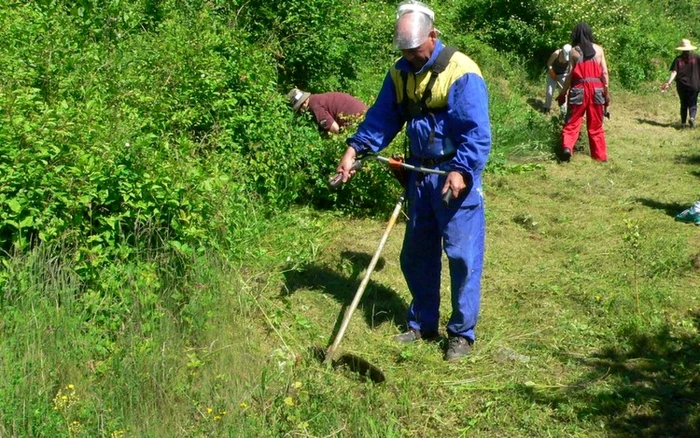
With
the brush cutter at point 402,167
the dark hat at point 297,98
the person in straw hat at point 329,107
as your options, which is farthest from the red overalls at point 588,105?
the brush cutter at point 402,167

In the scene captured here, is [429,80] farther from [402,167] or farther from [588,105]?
[588,105]

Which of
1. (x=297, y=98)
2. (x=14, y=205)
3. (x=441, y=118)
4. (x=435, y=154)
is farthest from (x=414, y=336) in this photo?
(x=297, y=98)

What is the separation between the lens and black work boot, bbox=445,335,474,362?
517 cm

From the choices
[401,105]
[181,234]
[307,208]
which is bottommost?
[307,208]

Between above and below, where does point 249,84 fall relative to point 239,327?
above

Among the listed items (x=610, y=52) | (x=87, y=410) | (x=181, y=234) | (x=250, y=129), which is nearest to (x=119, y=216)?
(x=181, y=234)

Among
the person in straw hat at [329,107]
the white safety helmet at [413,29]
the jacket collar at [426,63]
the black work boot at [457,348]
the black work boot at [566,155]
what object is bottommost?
the black work boot at [566,155]

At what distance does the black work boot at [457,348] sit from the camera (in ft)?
17.0

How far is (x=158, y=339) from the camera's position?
464 centimetres

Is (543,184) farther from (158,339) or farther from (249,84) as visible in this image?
(158,339)

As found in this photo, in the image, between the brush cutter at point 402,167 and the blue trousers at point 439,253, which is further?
the blue trousers at point 439,253

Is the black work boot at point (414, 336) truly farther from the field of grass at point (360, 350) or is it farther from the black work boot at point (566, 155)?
the black work boot at point (566, 155)

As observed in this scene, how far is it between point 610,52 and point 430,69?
1284 cm

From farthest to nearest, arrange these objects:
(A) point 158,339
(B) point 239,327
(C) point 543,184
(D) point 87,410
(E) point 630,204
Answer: (C) point 543,184, (E) point 630,204, (B) point 239,327, (A) point 158,339, (D) point 87,410
